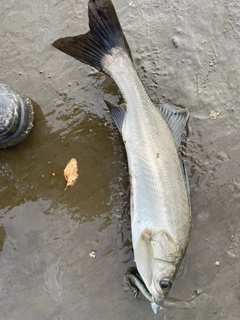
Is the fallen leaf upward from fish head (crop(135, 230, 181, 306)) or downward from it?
upward

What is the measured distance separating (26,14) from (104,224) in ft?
6.90

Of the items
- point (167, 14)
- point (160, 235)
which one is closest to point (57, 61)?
point (167, 14)

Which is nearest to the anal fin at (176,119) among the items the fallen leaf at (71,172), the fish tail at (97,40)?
the fish tail at (97,40)

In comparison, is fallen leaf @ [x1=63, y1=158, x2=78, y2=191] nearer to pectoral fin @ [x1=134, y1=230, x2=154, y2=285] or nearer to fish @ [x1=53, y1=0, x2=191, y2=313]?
fish @ [x1=53, y1=0, x2=191, y2=313]

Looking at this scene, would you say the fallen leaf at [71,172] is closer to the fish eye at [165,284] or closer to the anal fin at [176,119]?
the anal fin at [176,119]

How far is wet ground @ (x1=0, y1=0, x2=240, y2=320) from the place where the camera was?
3.18 m

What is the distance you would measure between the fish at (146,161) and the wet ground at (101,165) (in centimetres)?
30

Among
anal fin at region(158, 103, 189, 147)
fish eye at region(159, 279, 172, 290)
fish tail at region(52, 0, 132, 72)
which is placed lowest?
fish eye at region(159, 279, 172, 290)

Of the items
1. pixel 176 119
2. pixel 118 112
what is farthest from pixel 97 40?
pixel 176 119

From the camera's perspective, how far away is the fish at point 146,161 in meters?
2.89

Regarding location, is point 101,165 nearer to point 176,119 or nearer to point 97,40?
point 176,119

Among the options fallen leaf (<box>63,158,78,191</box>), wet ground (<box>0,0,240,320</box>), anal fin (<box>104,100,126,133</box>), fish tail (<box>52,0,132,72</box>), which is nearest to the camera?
fish tail (<box>52,0,132,72</box>)

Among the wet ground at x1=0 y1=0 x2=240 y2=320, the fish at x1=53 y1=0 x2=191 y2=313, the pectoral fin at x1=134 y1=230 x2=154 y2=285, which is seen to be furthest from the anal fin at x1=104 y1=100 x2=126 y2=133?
the pectoral fin at x1=134 y1=230 x2=154 y2=285

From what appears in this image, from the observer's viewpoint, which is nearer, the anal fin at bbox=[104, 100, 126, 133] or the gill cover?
the gill cover
